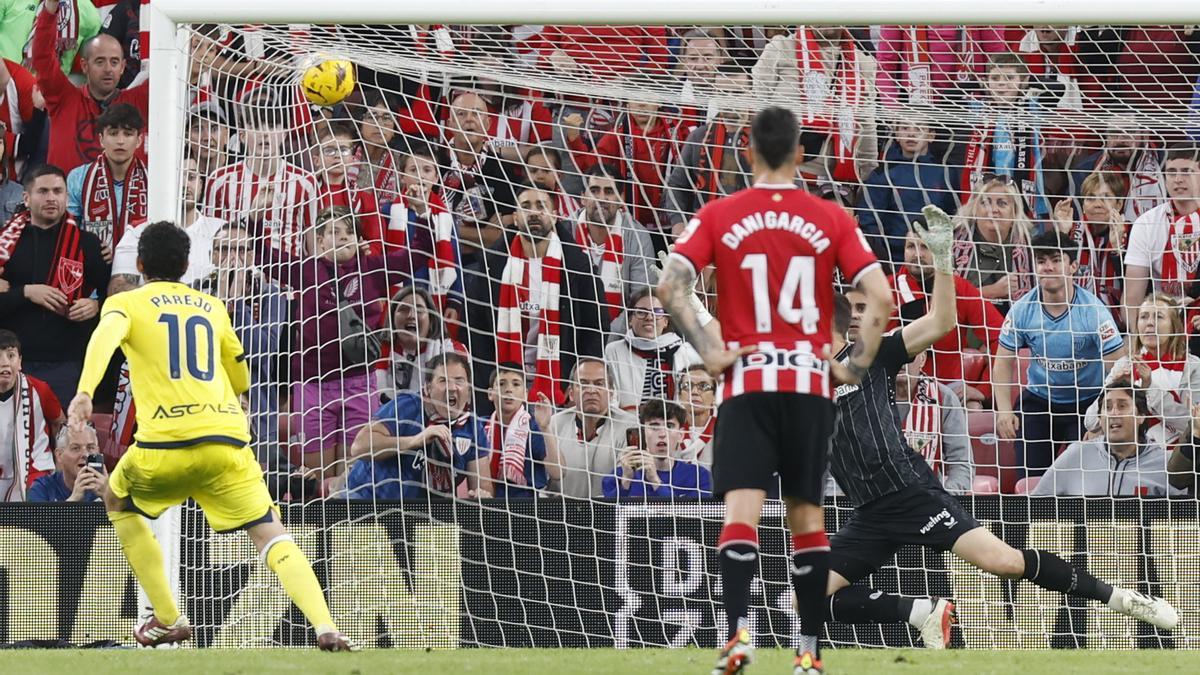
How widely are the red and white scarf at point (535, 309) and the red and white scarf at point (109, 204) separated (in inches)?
113

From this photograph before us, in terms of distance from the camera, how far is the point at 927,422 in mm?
9297

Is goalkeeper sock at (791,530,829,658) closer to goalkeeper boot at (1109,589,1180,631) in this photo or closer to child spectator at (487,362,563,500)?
goalkeeper boot at (1109,589,1180,631)

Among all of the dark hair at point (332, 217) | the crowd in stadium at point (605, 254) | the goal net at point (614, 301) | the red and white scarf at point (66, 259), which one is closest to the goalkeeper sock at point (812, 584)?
the goal net at point (614, 301)

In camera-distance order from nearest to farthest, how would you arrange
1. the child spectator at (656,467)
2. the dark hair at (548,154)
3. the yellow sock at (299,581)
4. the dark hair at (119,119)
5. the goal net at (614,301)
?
the yellow sock at (299,581)
the goal net at (614,301)
the child spectator at (656,467)
the dark hair at (548,154)
the dark hair at (119,119)

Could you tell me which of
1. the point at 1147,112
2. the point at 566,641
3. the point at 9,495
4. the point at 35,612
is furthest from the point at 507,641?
the point at 1147,112

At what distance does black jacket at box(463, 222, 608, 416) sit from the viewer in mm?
9430

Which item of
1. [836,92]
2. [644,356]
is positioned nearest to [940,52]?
[836,92]

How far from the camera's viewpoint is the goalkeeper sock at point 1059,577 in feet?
24.1

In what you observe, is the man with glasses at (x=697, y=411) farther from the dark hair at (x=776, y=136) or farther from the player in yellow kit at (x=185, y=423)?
the dark hair at (x=776, y=136)

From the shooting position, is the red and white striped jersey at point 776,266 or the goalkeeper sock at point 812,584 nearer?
the red and white striped jersey at point 776,266

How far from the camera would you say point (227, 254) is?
8586 millimetres

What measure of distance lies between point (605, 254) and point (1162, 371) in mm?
3325

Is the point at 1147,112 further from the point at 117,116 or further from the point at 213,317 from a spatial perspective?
the point at 117,116

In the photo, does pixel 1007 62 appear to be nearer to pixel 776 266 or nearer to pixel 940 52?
pixel 940 52
